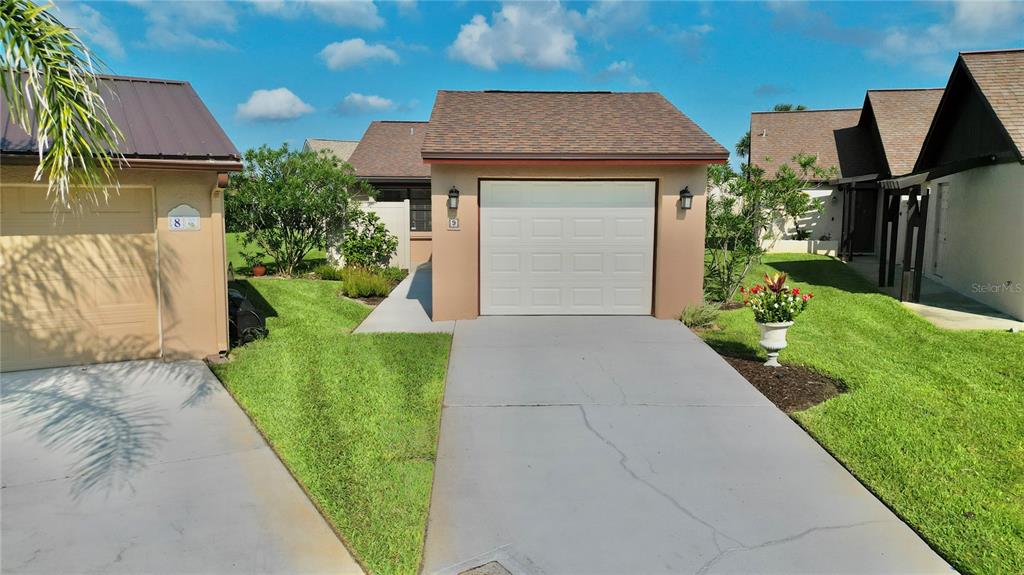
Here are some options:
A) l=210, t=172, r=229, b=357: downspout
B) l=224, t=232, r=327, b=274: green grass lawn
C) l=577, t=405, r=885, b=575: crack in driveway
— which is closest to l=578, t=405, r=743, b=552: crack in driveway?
l=577, t=405, r=885, b=575: crack in driveway

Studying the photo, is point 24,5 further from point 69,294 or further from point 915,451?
point 915,451

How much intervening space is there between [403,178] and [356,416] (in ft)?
48.7

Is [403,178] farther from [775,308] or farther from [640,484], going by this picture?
[640,484]

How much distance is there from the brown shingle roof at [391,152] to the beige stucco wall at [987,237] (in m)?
14.0

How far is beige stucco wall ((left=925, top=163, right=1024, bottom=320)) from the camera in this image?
1114 centimetres

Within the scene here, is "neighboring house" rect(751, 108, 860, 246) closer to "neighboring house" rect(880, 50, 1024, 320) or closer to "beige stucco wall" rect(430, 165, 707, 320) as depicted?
"neighboring house" rect(880, 50, 1024, 320)

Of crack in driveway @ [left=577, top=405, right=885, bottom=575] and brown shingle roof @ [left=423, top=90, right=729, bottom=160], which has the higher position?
brown shingle roof @ [left=423, top=90, right=729, bottom=160]

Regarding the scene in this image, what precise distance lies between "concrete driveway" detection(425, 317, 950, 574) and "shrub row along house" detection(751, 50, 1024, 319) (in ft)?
24.8

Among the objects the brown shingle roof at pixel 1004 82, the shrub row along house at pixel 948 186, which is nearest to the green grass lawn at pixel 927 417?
the shrub row along house at pixel 948 186

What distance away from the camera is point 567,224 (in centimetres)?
1109

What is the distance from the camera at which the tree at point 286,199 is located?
50.3 feet

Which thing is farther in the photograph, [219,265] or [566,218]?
[566,218]

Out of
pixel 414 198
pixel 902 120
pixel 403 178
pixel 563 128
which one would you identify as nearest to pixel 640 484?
pixel 563 128

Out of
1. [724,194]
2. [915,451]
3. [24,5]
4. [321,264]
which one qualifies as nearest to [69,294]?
[24,5]
